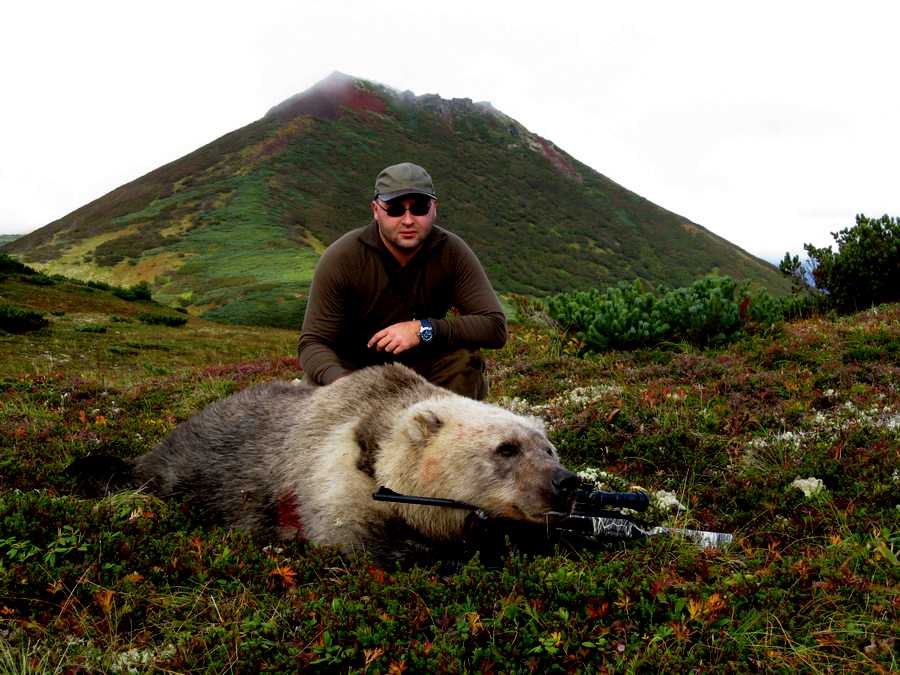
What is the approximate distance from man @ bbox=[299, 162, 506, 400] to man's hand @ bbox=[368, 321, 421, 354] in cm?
6

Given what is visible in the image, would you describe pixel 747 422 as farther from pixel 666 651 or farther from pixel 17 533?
pixel 17 533

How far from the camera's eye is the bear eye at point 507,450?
386cm

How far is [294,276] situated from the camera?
42875mm

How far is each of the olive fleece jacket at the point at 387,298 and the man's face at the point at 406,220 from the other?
0.68ft

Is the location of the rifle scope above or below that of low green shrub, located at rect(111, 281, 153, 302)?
below

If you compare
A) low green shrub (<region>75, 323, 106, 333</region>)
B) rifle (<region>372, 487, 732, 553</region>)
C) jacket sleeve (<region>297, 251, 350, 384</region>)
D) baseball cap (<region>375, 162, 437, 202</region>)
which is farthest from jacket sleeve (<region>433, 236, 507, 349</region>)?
low green shrub (<region>75, 323, 106, 333</region>)

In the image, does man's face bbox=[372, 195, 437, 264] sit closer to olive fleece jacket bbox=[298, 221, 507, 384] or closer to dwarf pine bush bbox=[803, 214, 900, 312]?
olive fleece jacket bbox=[298, 221, 507, 384]

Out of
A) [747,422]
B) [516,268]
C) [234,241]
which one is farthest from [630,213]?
[747,422]

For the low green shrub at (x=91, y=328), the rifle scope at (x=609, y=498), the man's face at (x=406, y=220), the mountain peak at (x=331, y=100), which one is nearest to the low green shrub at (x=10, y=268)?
the low green shrub at (x=91, y=328)

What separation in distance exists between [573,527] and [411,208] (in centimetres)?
332

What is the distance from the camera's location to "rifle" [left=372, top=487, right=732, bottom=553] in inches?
149

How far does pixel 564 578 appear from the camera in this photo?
332 centimetres

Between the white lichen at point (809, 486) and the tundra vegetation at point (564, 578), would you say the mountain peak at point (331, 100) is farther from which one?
the white lichen at point (809, 486)

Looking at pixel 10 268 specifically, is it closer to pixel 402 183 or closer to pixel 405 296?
pixel 405 296
